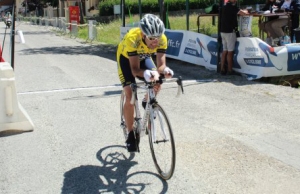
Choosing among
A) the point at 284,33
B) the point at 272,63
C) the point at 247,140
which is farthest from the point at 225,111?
the point at 284,33

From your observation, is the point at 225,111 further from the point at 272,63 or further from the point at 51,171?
the point at 51,171

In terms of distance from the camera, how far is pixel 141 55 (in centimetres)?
514

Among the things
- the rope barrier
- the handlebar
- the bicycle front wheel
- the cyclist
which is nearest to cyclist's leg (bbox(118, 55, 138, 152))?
the cyclist

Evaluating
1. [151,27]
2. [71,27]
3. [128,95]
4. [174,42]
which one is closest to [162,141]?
[128,95]

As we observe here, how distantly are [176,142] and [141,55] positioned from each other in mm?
1641

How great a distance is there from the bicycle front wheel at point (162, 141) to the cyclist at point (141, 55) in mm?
413

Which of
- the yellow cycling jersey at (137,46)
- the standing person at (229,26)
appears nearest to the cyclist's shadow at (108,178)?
the yellow cycling jersey at (137,46)

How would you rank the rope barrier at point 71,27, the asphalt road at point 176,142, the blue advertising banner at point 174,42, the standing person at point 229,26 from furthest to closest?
the rope barrier at point 71,27 < the blue advertising banner at point 174,42 < the standing person at point 229,26 < the asphalt road at point 176,142

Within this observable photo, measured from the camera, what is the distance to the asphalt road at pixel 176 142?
15.8 feet

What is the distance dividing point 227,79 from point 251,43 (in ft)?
3.50

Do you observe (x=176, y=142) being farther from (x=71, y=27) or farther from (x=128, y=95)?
(x=71, y=27)

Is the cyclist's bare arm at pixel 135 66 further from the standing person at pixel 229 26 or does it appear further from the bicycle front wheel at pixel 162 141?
the standing person at pixel 229 26

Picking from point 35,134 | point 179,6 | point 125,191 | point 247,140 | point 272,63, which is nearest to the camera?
point 125,191

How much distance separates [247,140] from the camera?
634 centimetres
